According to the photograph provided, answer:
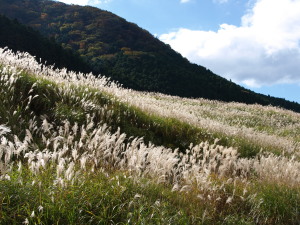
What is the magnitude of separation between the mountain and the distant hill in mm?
5990

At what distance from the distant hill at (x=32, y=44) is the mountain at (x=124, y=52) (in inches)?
236

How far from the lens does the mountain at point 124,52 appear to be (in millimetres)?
82175

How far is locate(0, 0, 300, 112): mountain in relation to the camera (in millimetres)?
82175

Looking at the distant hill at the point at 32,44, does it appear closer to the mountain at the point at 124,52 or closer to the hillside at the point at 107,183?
the mountain at the point at 124,52

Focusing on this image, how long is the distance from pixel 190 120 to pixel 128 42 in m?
111

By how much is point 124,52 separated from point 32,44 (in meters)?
47.8

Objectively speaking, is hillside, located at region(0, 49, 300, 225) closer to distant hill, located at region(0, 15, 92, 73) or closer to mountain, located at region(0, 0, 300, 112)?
distant hill, located at region(0, 15, 92, 73)

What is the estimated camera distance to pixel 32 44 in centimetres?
5844

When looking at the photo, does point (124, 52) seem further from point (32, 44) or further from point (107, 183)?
point (107, 183)

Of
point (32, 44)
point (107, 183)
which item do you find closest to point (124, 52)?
point (32, 44)

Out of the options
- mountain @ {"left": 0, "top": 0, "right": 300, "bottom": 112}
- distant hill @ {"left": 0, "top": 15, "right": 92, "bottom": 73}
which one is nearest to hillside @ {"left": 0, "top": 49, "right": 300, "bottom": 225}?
distant hill @ {"left": 0, "top": 15, "right": 92, "bottom": 73}

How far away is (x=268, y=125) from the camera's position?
16.9 m

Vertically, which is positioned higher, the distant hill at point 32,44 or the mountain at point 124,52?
the mountain at point 124,52

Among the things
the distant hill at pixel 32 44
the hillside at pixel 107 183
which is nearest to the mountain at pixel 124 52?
the distant hill at pixel 32 44
